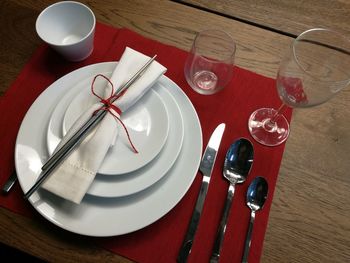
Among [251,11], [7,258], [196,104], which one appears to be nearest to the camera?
[196,104]

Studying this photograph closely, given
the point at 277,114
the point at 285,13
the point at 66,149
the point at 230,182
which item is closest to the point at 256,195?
the point at 230,182

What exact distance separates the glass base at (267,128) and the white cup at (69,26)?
31cm

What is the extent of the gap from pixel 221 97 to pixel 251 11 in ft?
0.72

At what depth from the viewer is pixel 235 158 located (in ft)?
1.62

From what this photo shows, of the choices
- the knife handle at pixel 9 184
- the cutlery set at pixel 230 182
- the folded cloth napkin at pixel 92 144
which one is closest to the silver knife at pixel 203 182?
the cutlery set at pixel 230 182

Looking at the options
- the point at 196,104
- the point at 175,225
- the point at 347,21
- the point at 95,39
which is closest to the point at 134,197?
the point at 175,225

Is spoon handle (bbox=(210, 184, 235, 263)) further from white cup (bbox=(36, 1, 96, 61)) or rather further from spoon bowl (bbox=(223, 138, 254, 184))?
white cup (bbox=(36, 1, 96, 61))

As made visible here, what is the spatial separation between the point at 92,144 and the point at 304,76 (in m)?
0.30

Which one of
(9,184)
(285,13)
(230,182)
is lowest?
(9,184)

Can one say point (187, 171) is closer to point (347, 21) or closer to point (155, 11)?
point (155, 11)

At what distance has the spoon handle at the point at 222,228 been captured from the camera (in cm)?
43

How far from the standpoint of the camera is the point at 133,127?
0.46 meters

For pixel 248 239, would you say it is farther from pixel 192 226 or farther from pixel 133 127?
pixel 133 127

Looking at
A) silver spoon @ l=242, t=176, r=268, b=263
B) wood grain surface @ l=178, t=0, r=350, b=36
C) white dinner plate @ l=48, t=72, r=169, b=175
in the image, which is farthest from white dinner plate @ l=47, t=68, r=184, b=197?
wood grain surface @ l=178, t=0, r=350, b=36
